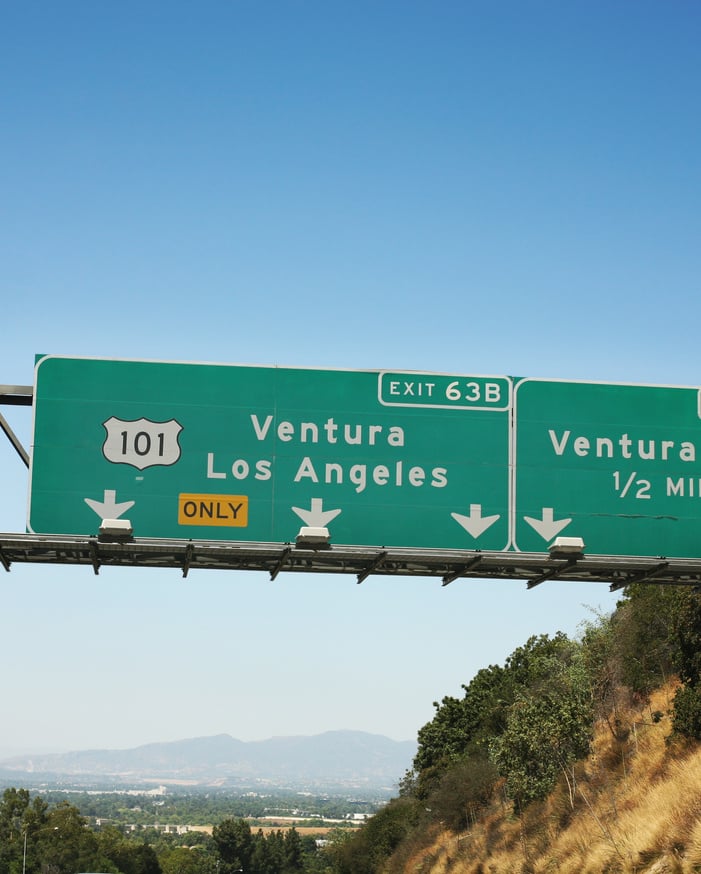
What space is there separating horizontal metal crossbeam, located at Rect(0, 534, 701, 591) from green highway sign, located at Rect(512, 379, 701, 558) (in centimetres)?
25

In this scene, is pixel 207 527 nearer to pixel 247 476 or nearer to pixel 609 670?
pixel 247 476

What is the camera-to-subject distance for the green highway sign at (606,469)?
1603cm

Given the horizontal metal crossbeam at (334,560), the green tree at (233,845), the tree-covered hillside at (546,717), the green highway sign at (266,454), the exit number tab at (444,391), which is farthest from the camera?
the green tree at (233,845)

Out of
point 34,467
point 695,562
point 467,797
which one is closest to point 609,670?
point 467,797

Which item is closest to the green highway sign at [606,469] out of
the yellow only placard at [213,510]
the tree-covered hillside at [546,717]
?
the yellow only placard at [213,510]

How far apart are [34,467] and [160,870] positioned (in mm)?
164314

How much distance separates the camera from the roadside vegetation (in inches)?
1147

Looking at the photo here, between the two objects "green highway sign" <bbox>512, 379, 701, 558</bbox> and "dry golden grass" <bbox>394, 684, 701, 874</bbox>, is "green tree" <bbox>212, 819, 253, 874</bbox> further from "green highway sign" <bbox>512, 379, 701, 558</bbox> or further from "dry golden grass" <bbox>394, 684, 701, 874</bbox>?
"green highway sign" <bbox>512, 379, 701, 558</bbox>

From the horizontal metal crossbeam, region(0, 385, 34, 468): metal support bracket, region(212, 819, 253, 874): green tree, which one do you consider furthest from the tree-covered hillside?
region(212, 819, 253, 874): green tree

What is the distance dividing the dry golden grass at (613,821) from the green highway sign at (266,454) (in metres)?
11.6

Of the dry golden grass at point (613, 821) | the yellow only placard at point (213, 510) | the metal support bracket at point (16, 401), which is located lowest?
the dry golden grass at point (613, 821)

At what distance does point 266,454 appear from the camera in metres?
15.6

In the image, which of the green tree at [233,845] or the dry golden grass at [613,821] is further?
the green tree at [233,845]

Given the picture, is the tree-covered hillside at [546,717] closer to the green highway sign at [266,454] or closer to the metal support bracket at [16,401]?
the green highway sign at [266,454]
